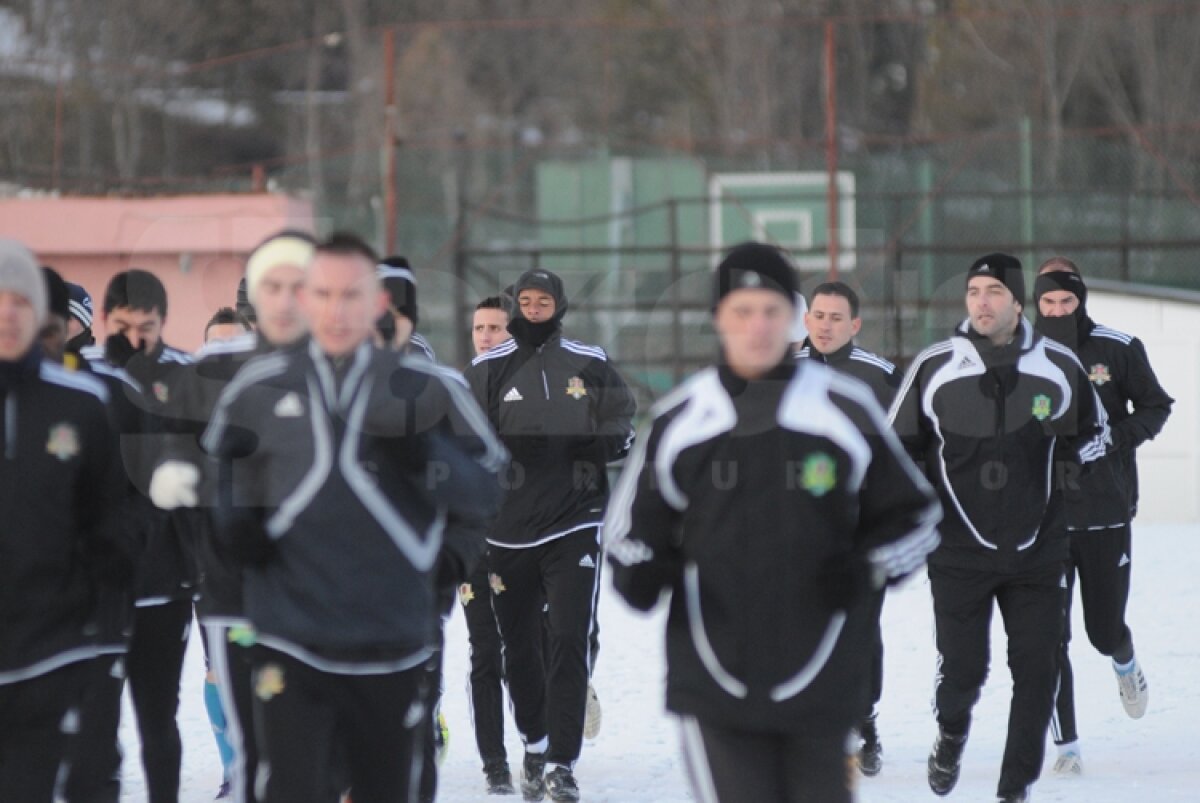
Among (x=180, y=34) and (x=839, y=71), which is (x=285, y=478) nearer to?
(x=180, y=34)

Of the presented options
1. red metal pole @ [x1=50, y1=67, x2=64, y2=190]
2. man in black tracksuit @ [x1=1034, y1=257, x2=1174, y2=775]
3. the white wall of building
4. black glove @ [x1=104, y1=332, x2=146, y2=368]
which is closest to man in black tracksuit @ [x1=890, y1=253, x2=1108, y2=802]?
man in black tracksuit @ [x1=1034, y1=257, x2=1174, y2=775]

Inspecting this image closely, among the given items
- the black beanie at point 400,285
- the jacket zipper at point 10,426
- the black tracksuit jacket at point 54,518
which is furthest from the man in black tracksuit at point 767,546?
the black beanie at point 400,285

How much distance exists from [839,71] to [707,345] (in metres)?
26.0

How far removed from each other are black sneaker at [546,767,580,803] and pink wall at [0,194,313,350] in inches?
598

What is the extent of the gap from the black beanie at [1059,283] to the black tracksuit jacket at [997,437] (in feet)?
3.40

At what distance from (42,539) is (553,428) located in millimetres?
3090

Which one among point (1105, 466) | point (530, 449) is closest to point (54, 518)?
point (530, 449)

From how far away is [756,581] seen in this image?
13.2 feet

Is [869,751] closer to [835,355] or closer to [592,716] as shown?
[592,716]

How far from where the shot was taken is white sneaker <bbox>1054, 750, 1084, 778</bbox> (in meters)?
7.09

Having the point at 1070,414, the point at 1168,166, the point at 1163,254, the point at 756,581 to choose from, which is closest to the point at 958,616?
the point at 1070,414

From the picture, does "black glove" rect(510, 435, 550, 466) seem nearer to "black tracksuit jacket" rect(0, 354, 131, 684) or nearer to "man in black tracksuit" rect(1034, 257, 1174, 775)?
"man in black tracksuit" rect(1034, 257, 1174, 775)

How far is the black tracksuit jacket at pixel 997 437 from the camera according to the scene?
6.33 metres

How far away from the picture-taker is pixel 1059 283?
7.52m
